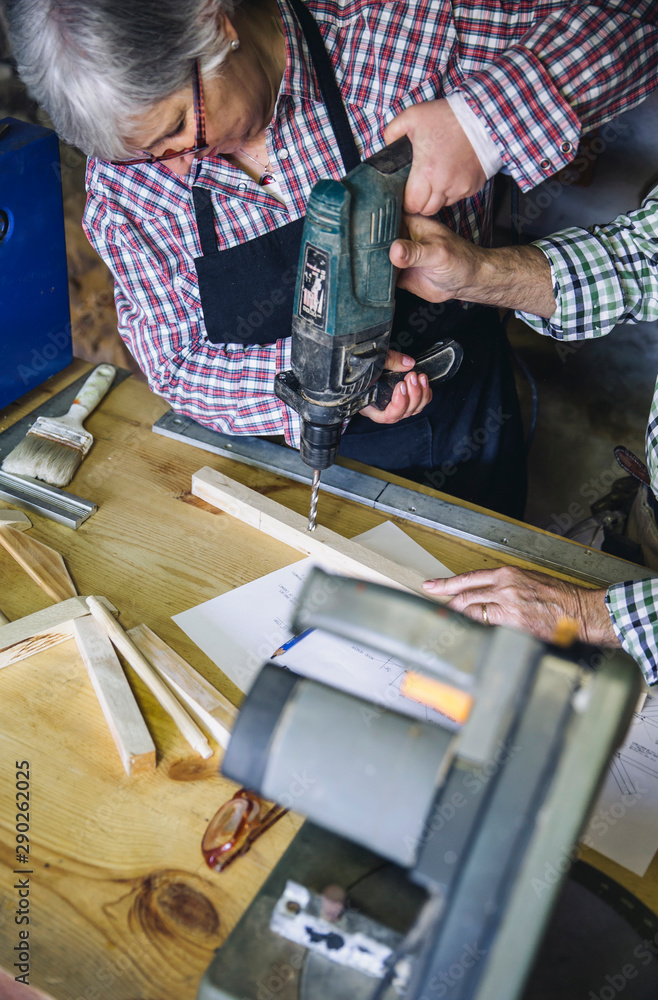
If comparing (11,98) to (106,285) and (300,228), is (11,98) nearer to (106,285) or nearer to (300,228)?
(106,285)

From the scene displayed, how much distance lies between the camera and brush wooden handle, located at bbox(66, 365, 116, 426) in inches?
56.7

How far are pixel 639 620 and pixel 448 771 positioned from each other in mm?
643

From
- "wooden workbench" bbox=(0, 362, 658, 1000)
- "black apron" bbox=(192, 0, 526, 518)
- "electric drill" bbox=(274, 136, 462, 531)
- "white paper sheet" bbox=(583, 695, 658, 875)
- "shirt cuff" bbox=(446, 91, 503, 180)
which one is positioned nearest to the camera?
"wooden workbench" bbox=(0, 362, 658, 1000)

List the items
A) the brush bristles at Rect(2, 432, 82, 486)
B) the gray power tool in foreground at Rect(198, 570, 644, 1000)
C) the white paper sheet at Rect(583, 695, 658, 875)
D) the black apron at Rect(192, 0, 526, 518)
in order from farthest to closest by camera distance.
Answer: the black apron at Rect(192, 0, 526, 518) < the brush bristles at Rect(2, 432, 82, 486) < the white paper sheet at Rect(583, 695, 658, 875) < the gray power tool in foreground at Rect(198, 570, 644, 1000)

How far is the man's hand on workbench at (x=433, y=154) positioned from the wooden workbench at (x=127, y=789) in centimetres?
54

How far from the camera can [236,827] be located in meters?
0.82

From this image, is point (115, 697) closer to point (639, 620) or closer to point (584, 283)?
point (639, 620)

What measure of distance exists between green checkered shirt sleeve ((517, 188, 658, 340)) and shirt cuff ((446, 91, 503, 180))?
18 cm

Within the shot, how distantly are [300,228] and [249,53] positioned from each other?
1.00 ft

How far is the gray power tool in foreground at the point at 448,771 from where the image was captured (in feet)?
1.46

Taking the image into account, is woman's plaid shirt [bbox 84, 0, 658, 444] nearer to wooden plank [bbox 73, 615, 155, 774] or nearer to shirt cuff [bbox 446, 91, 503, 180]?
shirt cuff [bbox 446, 91, 503, 180]

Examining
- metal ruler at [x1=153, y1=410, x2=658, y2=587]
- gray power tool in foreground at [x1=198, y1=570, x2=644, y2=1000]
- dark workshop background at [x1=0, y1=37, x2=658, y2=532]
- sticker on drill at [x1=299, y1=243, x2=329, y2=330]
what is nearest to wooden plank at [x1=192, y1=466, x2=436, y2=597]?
metal ruler at [x1=153, y1=410, x2=658, y2=587]

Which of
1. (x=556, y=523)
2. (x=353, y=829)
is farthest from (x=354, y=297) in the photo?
(x=556, y=523)

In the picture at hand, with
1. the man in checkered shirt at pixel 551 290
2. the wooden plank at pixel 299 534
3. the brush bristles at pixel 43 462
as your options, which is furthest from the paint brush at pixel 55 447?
the man in checkered shirt at pixel 551 290
